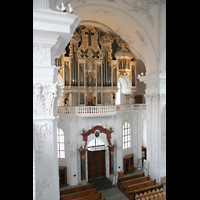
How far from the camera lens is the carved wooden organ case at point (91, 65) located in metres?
13.9

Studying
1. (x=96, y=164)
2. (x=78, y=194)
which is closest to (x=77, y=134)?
(x=96, y=164)

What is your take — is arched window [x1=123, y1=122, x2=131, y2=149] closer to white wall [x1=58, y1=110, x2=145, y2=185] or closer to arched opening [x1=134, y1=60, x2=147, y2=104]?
white wall [x1=58, y1=110, x2=145, y2=185]

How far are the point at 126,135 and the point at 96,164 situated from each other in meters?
3.64

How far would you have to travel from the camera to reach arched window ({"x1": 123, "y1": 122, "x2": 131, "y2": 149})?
615 inches

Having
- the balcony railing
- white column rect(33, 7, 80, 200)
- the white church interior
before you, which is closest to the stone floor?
the white church interior

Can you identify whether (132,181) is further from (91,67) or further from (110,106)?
(91,67)

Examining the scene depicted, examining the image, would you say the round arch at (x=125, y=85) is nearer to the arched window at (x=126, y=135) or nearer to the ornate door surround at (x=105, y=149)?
the arched window at (x=126, y=135)

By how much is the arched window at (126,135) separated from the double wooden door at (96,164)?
227cm

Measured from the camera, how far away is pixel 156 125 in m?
12.7

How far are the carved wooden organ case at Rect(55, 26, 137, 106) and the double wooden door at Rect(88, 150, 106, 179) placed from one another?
4.18 meters

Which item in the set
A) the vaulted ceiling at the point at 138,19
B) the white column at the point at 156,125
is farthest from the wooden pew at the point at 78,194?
the vaulted ceiling at the point at 138,19

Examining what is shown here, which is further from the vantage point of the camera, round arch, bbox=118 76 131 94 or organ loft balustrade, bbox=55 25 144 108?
round arch, bbox=118 76 131 94
